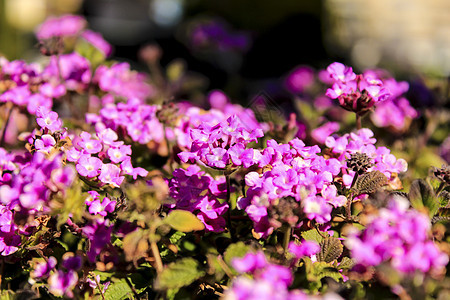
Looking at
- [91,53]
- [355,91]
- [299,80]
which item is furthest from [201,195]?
[299,80]

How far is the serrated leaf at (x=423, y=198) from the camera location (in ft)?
3.07

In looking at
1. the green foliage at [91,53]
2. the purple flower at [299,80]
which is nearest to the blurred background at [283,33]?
the purple flower at [299,80]

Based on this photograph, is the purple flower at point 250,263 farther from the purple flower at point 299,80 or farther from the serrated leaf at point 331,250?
the purple flower at point 299,80

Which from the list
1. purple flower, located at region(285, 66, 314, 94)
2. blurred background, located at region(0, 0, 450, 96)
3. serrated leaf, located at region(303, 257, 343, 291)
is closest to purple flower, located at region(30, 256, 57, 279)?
serrated leaf, located at region(303, 257, 343, 291)

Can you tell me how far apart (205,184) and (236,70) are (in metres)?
2.22

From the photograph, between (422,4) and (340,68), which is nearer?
(340,68)

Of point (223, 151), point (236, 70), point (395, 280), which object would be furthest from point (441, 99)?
point (236, 70)

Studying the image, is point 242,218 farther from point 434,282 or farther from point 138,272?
point 434,282

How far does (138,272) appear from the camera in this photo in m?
0.97

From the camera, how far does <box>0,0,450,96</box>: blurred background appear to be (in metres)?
3.95

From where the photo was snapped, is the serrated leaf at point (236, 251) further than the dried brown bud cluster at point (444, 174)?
No

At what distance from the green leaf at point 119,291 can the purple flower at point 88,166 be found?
0.20 meters

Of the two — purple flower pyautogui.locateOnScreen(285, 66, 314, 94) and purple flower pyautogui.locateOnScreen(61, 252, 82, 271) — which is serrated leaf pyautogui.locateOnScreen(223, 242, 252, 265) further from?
purple flower pyautogui.locateOnScreen(285, 66, 314, 94)

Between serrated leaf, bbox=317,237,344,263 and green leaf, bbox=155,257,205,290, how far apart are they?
0.22 m
